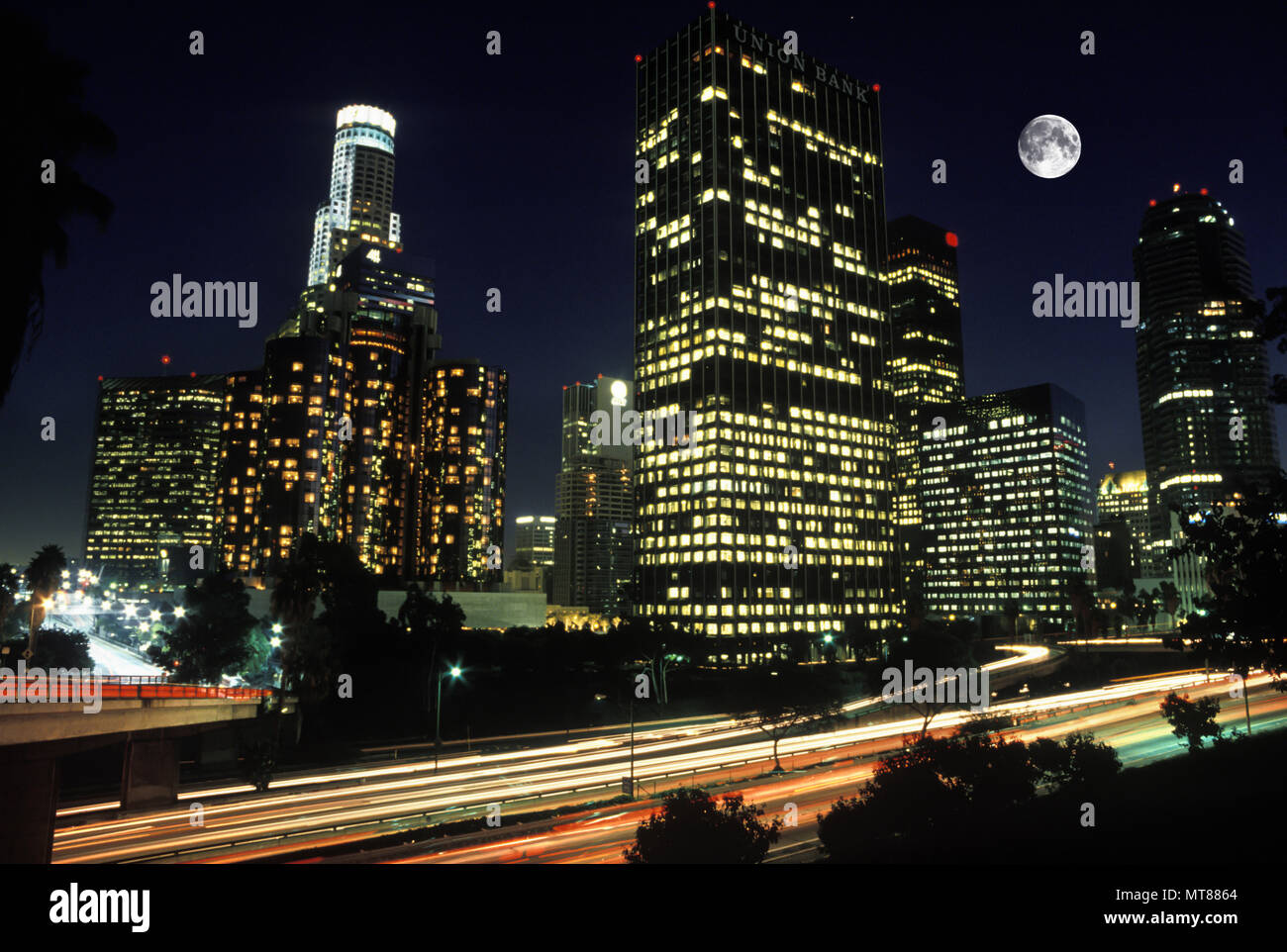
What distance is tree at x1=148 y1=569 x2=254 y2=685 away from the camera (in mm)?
80000

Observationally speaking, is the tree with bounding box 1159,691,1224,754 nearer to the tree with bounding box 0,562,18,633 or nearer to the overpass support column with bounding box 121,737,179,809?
the overpass support column with bounding box 121,737,179,809

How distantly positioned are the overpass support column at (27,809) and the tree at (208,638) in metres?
57.2

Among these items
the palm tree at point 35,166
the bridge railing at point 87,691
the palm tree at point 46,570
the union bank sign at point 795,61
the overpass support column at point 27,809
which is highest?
the union bank sign at point 795,61

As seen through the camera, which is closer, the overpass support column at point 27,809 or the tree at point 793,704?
the overpass support column at point 27,809

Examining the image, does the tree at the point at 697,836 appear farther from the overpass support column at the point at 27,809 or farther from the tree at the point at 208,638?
the tree at the point at 208,638

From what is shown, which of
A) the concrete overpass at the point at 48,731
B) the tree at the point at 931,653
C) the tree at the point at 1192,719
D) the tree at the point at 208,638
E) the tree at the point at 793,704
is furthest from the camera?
the tree at the point at 931,653

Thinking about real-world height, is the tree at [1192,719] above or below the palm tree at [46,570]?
below

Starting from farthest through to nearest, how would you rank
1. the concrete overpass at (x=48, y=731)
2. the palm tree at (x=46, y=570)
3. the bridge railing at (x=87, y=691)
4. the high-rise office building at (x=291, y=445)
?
the high-rise office building at (x=291, y=445)
the palm tree at (x=46, y=570)
the bridge railing at (x=87, y=691)
the concrete overpass at (x=48, y=731)

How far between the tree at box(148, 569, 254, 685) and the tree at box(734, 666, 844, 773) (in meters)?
54.0

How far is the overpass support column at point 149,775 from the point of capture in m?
40.6

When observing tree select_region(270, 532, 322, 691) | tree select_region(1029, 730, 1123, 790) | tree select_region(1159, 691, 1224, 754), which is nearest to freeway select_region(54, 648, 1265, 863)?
tree select_region(1159, 691, 1224, 754)

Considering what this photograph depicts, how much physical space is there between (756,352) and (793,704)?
4575 inches

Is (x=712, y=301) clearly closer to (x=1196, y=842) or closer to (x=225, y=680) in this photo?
(x=225, y=680)

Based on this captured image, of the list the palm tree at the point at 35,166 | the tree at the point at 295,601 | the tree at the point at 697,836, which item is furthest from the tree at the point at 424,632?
the palm tree at the point at 35,166
